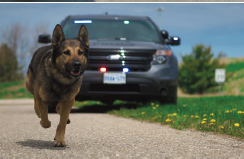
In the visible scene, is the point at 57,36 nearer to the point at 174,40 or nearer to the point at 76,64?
the point at 76,64

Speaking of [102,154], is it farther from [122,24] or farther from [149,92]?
[122,24]

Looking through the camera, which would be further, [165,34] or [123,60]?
[165,34]

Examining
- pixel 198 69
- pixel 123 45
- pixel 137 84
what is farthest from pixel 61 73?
pixel 198 69

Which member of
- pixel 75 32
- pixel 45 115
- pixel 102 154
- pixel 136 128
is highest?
pixel 75 32

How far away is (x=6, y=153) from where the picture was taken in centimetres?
374

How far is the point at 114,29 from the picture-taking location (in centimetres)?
869

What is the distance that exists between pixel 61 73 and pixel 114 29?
4.94 m

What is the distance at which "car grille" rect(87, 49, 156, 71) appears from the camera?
311 inches

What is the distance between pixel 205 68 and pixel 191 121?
4757cm

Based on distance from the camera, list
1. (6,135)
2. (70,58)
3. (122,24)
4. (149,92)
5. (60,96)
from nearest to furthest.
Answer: (70,58)
(60,96)
(6,135)
(149,92)
(122,24)

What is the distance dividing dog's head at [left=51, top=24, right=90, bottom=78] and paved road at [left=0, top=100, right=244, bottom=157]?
91 cm

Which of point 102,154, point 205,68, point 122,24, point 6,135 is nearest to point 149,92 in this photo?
point 122,24

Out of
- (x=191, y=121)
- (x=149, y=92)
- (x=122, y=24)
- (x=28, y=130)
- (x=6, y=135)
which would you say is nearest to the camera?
(x=6, y=135)

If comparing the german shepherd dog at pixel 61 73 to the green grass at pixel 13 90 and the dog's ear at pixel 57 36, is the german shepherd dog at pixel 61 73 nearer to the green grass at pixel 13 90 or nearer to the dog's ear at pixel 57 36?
the dog's ear at pixel 57 36
